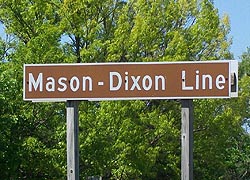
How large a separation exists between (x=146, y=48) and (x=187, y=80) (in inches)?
586

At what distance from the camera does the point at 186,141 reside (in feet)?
28.3

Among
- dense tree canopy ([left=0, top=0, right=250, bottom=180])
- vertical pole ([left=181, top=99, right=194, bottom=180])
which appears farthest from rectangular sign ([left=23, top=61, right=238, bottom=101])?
dense tree canopy ([left=0, top=0, right=250, bottom=180])

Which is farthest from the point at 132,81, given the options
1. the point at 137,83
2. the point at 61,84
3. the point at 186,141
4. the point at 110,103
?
the point at 110,103

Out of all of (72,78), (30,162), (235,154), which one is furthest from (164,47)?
(235,154)

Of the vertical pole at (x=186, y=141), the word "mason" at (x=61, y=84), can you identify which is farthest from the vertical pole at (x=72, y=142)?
the vertical pole at (x=186, y=141)

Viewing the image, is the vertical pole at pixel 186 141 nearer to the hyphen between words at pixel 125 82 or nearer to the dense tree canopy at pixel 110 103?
the hyphen between words at pixel 125 82

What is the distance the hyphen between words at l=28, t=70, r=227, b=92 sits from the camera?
8.38m

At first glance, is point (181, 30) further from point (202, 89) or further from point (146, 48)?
point (202, 89)

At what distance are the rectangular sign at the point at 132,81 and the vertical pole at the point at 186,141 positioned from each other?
0.81 feet

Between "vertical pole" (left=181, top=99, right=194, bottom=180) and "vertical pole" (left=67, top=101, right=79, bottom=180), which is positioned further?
"vertical pole" (left=67, top=101, right=79, bottom=180)

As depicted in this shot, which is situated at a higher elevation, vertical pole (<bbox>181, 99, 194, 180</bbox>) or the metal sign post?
the metal sign post

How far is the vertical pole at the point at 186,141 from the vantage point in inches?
338

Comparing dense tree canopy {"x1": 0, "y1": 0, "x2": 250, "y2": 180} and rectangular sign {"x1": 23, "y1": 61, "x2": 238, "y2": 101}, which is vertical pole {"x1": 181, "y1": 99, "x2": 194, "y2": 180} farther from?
dense tree canopy {"x1": 0, "y1": 0, "x2": 250, "y2": 180}

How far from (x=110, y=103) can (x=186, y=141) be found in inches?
472
